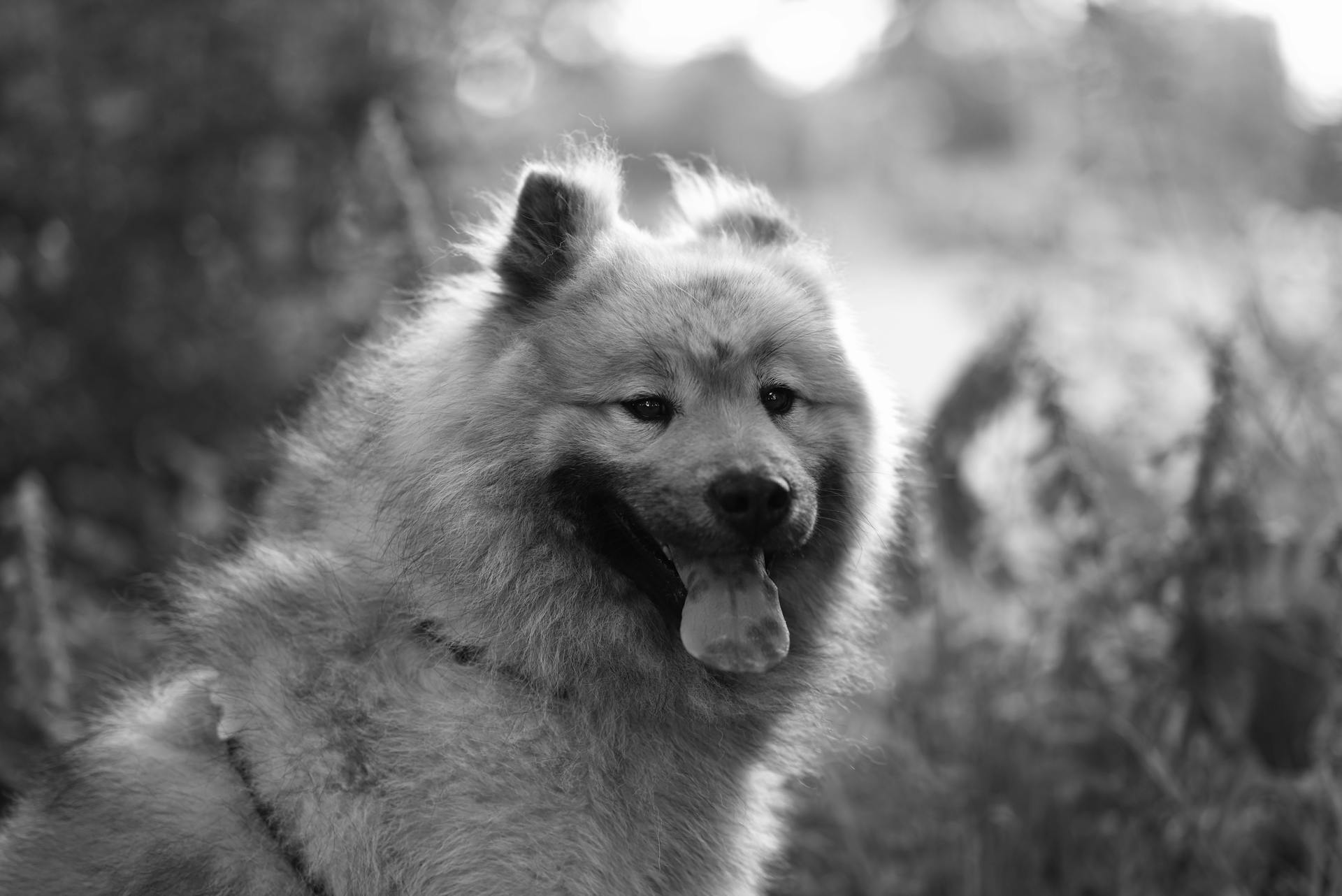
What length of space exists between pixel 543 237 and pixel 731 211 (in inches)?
29.9

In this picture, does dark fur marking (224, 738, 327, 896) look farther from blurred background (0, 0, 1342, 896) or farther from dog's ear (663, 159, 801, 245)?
dog's ear (663, 159, 801, 245)

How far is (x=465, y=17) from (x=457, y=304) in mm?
5405

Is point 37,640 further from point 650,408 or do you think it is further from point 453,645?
point 650,408

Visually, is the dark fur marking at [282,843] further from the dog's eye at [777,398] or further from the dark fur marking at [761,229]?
the dark fur marking at [761,229]

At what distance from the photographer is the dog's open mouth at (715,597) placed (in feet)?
9.20

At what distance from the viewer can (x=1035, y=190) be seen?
1051 cm

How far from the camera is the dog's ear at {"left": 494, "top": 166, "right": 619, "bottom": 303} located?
3.10m

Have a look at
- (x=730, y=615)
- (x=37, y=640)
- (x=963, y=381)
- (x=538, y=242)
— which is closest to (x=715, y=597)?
(x=730, y=615)

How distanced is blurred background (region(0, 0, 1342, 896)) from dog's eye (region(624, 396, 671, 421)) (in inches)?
44.6

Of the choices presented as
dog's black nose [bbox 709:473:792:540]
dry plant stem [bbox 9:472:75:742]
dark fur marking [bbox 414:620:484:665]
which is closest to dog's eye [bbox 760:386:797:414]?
dog's black nose [bbox 709:473:792:540]

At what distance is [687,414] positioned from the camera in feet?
9.56

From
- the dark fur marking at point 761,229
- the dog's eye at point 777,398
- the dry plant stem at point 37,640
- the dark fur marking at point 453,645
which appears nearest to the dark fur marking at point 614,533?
the dark fur marking at point 453,645

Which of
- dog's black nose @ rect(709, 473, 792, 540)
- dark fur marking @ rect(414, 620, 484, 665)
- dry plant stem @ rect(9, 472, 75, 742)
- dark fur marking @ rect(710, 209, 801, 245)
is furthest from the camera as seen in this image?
dry plant stem @ rect(9, 472, 75, 742)

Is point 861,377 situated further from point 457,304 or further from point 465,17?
point 465,17
